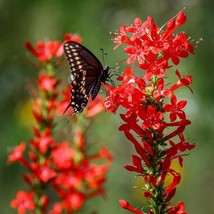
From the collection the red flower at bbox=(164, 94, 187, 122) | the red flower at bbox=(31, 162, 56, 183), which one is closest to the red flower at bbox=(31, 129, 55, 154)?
the red flower at bbox=(31, 162, 56, 183)

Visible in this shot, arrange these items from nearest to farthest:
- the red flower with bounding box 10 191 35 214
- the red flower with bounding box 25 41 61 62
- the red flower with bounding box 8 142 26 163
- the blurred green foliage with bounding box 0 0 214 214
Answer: the red flower with bounding box 10 191 35 214 < the red flower with bounding box 25 41 61 62 < the red flower with bounding box 8 142 26 163 < the blurred green foliage with bounding box 0 0 214 214

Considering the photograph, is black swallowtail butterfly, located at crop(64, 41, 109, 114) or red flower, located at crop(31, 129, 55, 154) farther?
red flower, located at crop(31, 129, 55, 154)

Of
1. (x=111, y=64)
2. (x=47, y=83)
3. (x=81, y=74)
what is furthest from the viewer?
(x=111, y=64)

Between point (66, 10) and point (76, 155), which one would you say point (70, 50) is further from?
point (66, 10)

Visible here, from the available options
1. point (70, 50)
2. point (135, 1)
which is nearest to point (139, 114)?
point (70, 50)

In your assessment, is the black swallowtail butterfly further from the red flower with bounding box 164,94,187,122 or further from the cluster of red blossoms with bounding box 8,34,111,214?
the red flower with bounding box 164,94,187,122

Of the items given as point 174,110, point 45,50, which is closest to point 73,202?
point 45,50

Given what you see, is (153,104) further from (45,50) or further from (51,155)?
(45,50)
